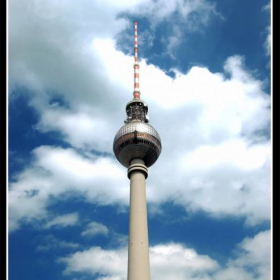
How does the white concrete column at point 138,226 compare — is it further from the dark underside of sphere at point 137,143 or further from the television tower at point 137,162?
the dark underside of sphere at point 137,143

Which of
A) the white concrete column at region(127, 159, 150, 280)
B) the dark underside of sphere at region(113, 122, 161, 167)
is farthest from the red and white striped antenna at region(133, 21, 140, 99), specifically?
the white concrete column at region(127, 159, 150, 280)

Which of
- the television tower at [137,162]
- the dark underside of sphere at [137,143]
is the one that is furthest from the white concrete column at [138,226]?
the dark underside of sphere at [137,143]

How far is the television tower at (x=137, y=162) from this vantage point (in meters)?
70.2

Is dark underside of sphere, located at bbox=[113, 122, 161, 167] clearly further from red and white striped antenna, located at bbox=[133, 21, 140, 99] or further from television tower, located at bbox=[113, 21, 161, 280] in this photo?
red and white striped antenna, located at bbox=[133, 21, 140, 99]

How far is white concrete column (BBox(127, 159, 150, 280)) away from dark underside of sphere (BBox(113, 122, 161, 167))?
6.36 ft

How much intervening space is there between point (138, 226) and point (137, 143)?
18495mm

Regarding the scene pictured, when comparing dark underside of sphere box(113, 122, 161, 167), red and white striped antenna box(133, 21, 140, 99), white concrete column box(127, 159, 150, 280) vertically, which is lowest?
white concrete column box(127, 159, 150, 280)

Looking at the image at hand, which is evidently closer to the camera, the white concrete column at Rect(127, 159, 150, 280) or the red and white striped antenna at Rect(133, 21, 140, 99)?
the white concrete column at Rect(127, 159, 150, 280)

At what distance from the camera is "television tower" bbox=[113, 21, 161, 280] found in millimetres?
70250
